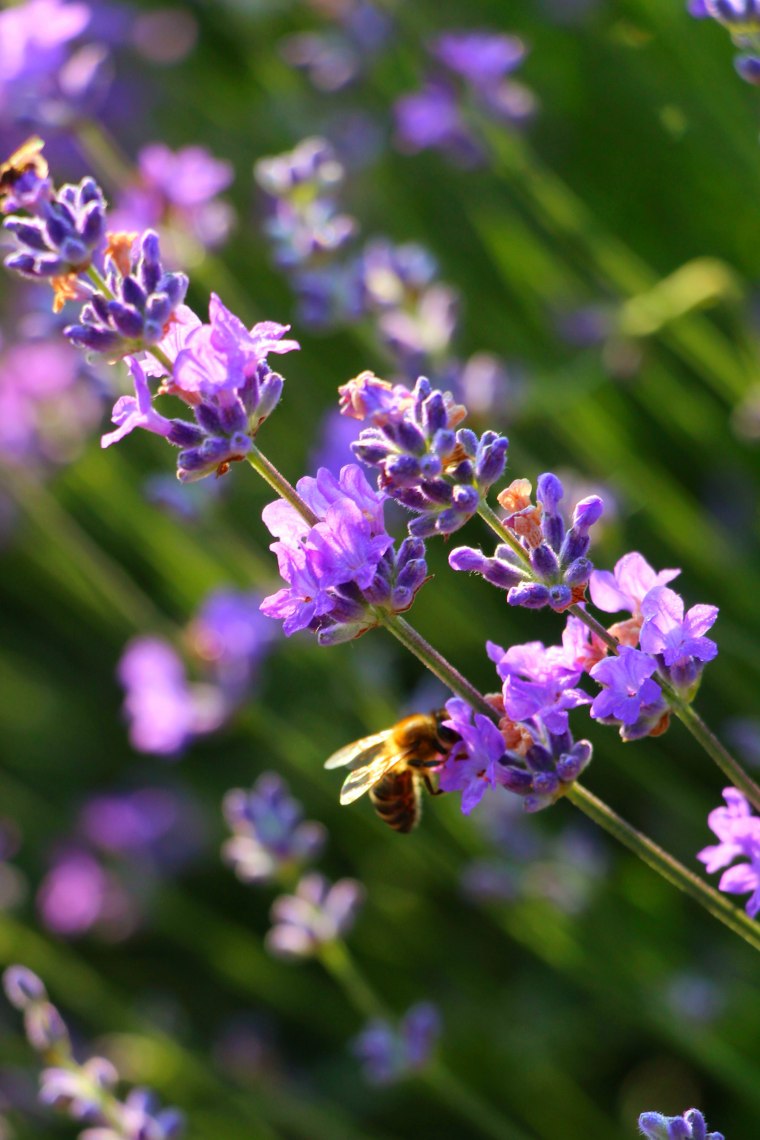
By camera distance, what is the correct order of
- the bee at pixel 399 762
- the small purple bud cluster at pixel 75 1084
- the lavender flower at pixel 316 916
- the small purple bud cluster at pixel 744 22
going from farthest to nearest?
the lavender flower at pixel 316 916 < the small purple bud cluster at pixel 75 1084 < the small purple bud cluster at pixel 744 22 < the bee at pixel 399 762

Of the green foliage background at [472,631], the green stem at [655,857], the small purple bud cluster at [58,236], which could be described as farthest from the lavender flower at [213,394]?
the green foliage background at [472,631]

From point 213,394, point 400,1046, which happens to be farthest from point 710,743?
point 400,1046

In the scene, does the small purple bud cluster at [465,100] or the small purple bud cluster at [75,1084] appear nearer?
the small purple bud cluster at [75,1084]

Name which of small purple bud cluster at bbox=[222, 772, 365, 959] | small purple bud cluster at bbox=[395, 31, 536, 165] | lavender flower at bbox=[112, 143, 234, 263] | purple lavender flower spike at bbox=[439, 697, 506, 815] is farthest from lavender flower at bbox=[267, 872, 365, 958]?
small purple bud cluster at bbox=[395, 31, 536, 165]

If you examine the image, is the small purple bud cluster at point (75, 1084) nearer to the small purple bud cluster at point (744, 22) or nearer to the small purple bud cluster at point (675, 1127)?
the small purple bud cluster at point (675, 1127)

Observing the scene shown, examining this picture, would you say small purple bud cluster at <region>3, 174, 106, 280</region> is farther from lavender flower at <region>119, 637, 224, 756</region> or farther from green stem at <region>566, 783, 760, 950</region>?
lavender flower at <region>119, 637, 224, 756</region>

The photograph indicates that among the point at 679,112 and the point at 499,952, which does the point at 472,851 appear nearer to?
the point at 499,952

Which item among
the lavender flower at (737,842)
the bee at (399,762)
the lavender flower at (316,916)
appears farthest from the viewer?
the lavender flower at (316,916)
